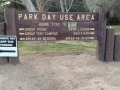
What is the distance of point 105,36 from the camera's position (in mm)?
5559

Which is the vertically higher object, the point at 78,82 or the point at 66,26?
the point at 66,26

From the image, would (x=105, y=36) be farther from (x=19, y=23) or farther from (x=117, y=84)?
A: (x=19, y=23)

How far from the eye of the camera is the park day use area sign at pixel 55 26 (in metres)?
5.11

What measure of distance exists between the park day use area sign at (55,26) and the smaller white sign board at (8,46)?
15 centimetres

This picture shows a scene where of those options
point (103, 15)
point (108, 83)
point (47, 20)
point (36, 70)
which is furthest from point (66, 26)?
point (108, 83)

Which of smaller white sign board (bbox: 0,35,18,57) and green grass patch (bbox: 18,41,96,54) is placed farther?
green grass patch (bbox: 18,41,96,54)

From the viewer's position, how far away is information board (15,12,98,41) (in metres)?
5.16

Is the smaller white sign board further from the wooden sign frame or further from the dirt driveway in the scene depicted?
the dirt driveway

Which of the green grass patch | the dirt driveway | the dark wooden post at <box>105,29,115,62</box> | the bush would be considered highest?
the bush

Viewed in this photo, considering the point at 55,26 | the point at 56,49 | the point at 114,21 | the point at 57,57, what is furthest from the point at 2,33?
the point at 114,21

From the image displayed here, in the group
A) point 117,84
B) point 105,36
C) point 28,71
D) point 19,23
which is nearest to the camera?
point 117,84

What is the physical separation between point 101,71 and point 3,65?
8.16 feet

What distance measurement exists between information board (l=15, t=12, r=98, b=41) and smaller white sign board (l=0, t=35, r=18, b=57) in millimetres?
247

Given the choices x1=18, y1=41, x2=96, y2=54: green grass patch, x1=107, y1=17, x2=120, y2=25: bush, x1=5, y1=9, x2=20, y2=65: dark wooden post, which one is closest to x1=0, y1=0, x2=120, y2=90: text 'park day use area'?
x1=5, y1=9, x2=20, y2=65: dark wooden post
